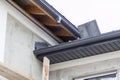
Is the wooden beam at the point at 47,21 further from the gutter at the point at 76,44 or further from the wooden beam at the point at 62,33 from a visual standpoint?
the gutter at the point at 76,44

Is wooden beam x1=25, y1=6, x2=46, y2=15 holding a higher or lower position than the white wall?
higher

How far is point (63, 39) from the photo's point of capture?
9.65 meters

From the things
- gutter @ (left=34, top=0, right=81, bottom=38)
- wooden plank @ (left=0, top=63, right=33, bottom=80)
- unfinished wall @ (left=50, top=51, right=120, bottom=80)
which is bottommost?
wooden plank @ (left=0, top=63, right=33, bottom=80)

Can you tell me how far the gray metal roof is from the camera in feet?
25.1

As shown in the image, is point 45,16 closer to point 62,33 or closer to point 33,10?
point 33,10

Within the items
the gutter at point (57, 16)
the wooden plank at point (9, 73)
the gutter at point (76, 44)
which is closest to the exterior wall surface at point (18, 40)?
the gutter at point (76, 44)

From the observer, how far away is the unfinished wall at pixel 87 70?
8.07 m

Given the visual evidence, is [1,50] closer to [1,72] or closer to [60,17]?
[1,72]

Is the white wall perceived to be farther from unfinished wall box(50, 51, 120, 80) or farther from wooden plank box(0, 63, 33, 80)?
unfinished wall box(50, 51, 120, 80)

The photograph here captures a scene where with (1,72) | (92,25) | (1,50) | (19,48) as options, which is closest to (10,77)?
(1,72)

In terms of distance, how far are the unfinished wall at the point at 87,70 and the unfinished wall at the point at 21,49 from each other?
462 millimetres

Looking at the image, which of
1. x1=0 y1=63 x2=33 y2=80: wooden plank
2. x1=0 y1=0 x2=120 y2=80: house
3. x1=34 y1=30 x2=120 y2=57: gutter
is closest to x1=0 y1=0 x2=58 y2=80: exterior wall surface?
x1=0 y1=0 x2=120 y2=80: house

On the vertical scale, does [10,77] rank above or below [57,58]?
below

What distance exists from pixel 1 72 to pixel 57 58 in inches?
91.8
